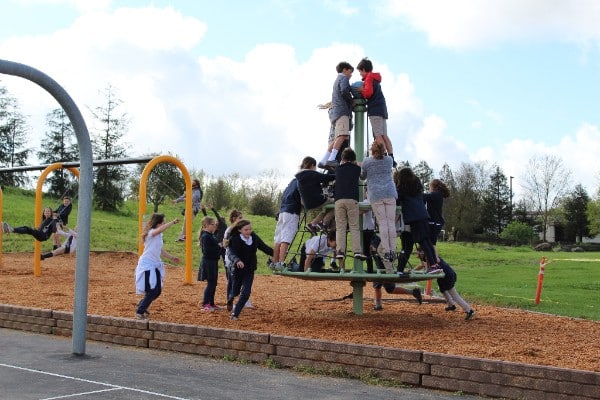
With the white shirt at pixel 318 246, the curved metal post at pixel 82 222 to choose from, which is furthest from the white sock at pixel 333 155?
the curved metal post at pixel 82 222

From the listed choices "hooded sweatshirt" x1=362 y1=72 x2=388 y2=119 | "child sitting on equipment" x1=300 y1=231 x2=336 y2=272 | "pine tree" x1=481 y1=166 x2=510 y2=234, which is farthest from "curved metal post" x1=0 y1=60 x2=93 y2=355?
"pine tree" x1=481 y1=166 x2=510 y2=234

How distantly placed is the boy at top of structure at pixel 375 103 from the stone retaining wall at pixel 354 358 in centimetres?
426

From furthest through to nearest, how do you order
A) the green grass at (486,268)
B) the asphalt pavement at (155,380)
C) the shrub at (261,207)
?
1. the shrub at (261,207)
2. the green grass at (486,268)
3. the asphalt pavement at (155,380)

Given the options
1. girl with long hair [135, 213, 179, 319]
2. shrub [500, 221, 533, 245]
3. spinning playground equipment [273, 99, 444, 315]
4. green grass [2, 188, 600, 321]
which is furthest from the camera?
shrub [500, 221, 533, 245]

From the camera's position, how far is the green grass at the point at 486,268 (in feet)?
55.3

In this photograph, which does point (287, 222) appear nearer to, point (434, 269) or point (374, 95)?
point (434, 269)

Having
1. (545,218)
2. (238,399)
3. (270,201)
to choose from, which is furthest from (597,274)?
(545,218)

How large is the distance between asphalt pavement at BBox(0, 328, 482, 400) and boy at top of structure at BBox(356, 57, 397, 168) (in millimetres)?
4672

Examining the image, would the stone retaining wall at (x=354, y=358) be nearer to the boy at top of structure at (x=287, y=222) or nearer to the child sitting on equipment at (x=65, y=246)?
the boy at top of structure at (x=287, y=222)

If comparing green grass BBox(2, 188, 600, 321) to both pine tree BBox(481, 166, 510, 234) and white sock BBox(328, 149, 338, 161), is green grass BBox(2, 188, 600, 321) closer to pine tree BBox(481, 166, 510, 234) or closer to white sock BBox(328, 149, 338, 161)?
white sock BBox(328, 149, 338, 161)

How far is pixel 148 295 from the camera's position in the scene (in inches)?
461

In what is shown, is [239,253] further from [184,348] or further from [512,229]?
[512,229]

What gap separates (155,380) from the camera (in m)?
8.45

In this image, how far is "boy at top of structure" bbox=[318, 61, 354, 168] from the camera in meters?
12.5
